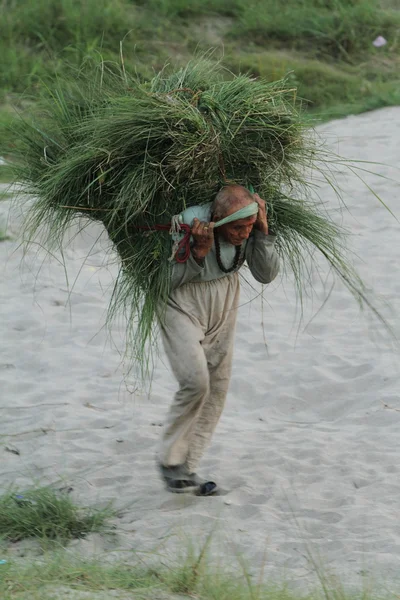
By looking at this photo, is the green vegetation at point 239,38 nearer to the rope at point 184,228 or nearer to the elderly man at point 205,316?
the elderly man at point 205,316

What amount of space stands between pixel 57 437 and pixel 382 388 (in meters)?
1.54

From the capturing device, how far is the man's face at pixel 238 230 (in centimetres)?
323

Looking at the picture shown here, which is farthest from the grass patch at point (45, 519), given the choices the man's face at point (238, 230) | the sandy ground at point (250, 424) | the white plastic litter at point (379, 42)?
the white plastic litter at point (379, 42)

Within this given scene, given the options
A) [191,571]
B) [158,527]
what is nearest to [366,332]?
[158,527]

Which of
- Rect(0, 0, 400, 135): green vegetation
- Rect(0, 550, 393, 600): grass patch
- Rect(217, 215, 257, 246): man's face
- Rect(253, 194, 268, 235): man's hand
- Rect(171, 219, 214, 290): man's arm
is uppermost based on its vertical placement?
Rect(0, 0, 400, 135): green vegetation

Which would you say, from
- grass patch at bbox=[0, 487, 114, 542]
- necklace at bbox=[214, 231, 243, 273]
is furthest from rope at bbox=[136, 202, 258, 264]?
grass patch at bbox=[0, 487, 114, 542]

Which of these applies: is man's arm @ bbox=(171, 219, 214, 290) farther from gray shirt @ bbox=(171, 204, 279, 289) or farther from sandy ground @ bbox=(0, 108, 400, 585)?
sandy ground @ bbox=(0, 108, 400, 585)

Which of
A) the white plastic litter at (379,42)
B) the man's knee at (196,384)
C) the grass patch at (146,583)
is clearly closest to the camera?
the grass patch at (146,583)

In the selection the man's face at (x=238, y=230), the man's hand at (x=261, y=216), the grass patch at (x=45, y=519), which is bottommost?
the grass patch at (x=45, y=519)

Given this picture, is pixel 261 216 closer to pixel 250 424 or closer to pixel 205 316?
pixel 205 316

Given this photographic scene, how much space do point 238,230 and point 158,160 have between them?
36cm

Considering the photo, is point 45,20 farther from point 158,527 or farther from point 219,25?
point 158,527

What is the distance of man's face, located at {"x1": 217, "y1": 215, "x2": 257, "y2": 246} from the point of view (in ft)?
10.6

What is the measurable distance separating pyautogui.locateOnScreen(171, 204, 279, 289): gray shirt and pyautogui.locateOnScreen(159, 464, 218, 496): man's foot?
72cm
